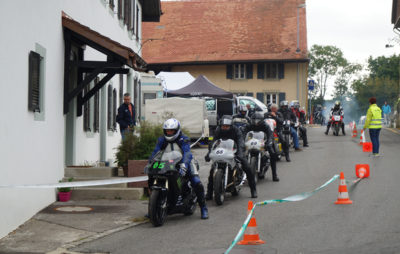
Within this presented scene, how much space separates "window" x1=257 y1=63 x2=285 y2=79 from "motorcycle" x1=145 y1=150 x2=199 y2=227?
46012 millimetres

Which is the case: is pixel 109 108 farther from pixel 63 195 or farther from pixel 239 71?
pixel 239 71

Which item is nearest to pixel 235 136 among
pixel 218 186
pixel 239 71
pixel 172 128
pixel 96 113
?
pixel 218 186

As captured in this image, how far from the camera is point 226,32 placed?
59875mm

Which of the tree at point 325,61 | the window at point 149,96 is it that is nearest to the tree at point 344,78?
the tree at point 325,61

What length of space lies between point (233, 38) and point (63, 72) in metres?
45.5

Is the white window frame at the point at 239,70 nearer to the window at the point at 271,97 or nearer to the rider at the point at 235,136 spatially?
the window at the point at 271,97

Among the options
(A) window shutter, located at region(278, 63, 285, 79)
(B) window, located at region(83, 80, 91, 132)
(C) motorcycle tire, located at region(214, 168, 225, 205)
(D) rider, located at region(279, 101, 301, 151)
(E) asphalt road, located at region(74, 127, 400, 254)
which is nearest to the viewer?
(E) asphalt road, located at region(74, 127, 400, 254)

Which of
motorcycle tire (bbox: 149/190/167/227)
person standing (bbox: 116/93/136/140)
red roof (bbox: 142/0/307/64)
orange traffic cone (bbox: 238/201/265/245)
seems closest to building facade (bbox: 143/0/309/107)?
red roof (bbox: 142/0/307/64)

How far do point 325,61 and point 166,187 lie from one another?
91.7 metres

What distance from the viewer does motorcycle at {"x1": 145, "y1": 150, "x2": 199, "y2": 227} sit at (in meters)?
10.6

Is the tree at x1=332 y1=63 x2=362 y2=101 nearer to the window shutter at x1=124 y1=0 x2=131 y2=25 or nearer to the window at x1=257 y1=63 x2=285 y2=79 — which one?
the window at x1=257 y1=63 x2=285 y2=79

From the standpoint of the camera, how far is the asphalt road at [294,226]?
8.70 metres

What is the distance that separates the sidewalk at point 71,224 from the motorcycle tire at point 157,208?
455 mm

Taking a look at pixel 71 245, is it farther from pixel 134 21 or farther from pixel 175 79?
pixel 175 79
